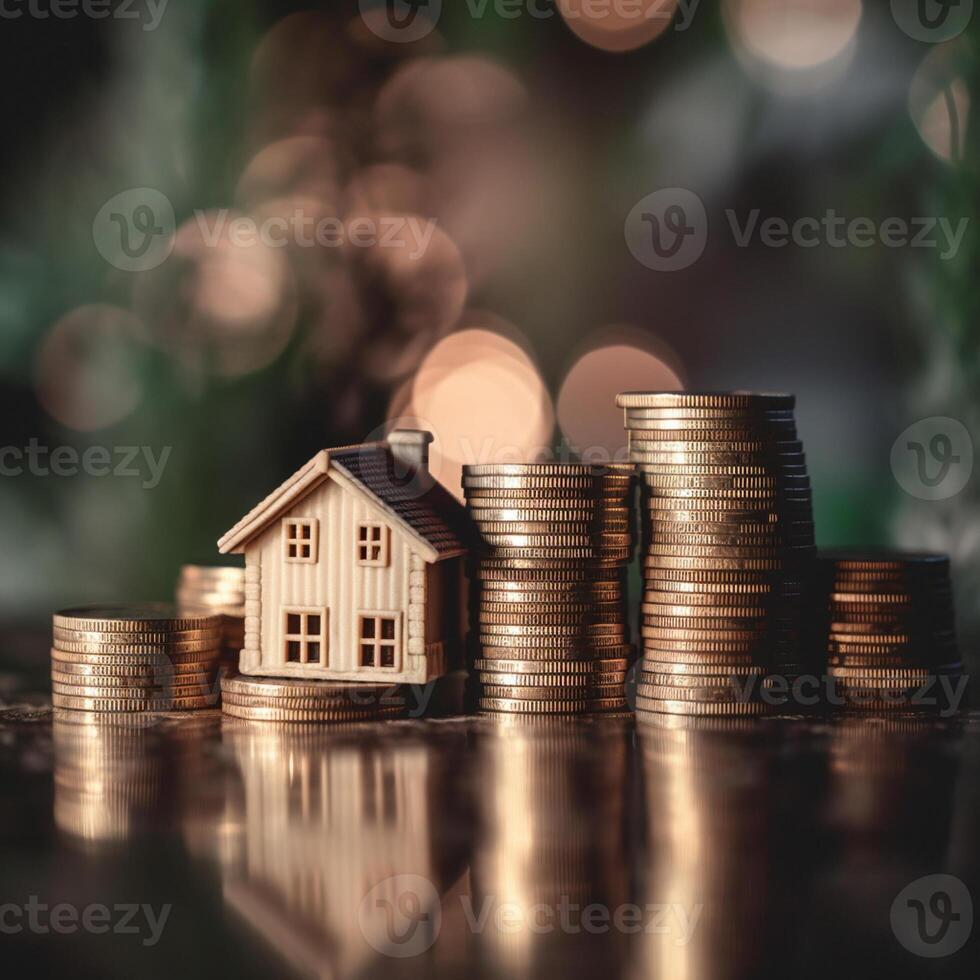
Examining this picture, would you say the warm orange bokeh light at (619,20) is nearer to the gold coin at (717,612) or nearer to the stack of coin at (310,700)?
the gold coin at (717,612)

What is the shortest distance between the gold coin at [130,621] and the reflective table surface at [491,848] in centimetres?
23

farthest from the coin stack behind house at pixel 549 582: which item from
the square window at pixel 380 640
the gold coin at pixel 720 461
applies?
the square window at pixel 380 640

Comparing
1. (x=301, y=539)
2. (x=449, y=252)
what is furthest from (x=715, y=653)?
(x=449, y=252)

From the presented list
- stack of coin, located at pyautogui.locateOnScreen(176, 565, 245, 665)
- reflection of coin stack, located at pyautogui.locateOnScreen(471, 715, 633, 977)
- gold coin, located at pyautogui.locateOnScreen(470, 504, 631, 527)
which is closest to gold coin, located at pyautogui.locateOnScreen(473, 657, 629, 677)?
reflection of coin stack, located at pyautogui.locateOnScreen(471, 715, 633, 977)

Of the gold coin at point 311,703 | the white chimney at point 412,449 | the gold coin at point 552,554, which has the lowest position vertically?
the gold coin at point 311,703

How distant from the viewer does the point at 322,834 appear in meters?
3.07

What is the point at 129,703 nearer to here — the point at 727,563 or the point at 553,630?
the point at 553,630

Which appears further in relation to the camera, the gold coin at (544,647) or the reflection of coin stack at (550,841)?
the gold coin at (544,647)

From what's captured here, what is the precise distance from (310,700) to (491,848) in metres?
1.18

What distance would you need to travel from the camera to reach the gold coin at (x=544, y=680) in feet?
13.5

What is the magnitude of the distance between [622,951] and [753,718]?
5.58ft

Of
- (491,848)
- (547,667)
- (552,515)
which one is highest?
(552,515)

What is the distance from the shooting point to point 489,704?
4172mm

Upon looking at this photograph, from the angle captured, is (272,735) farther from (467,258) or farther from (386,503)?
(467,258)
